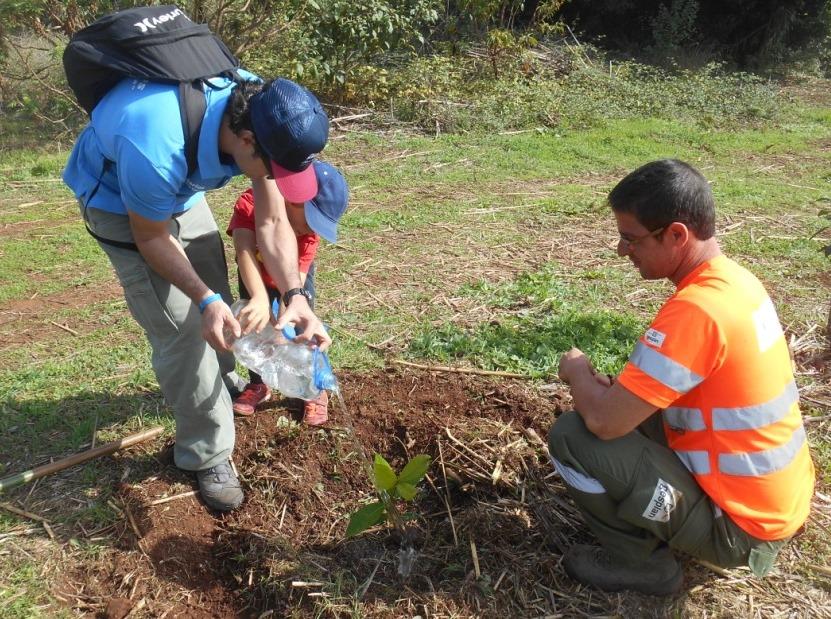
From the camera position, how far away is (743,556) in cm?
259

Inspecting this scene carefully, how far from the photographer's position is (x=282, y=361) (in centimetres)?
352

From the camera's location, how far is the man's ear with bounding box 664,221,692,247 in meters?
2.48

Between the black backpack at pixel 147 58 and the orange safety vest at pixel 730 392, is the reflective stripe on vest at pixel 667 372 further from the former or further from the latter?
the black backpack at pixel 147 58

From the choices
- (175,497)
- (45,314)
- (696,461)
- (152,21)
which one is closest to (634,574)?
(696,461)

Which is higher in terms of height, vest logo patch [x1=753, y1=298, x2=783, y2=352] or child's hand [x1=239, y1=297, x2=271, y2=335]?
vest logo patch [x1=753, y1=298, x2=783, y2=352]

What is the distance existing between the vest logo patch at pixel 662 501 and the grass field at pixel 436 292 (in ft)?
1.48

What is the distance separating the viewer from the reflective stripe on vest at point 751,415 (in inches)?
96.3

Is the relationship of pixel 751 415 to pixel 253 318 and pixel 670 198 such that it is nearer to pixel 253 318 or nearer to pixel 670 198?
pixel 670 198

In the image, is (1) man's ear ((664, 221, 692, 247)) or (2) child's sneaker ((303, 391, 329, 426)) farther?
(2) child's sneaker ((303, 391, 329, 426))

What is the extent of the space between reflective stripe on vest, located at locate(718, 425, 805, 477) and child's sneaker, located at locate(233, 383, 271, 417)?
97.7 inches

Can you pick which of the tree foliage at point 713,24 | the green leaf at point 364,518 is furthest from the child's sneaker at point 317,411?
the tree foliage at point 713,24

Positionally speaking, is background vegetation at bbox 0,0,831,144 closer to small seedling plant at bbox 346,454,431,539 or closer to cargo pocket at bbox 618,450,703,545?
small seedling plant at bbox 346,454,431,539

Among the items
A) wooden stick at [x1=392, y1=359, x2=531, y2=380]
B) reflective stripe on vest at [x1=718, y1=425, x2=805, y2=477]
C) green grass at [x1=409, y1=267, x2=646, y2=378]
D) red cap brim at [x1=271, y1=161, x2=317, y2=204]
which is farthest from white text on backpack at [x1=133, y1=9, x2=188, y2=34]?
reflective stripe on vest at [x1=718, y1=425, x2=805, y2=477]

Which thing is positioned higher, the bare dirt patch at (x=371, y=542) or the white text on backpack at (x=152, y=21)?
the white text on backpack at (x=152, y=21)
